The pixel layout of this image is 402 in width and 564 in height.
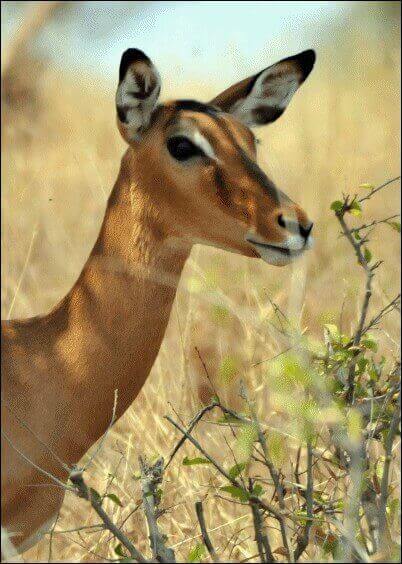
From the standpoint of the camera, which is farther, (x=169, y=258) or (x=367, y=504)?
(x=169, y=258)

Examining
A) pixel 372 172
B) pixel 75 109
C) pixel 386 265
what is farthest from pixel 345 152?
pixel 75 109

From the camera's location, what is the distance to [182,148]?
2857 millimetres

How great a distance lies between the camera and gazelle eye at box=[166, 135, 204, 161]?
2844mm

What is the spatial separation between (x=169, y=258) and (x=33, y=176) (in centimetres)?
667

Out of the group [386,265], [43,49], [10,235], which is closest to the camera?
[386,265]

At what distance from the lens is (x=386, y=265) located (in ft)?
21.6

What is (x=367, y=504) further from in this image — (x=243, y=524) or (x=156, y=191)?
(x=243, y=524)

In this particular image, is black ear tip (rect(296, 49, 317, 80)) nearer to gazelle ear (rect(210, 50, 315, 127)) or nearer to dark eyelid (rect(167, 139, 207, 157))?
gazelle ear (rect(210, 50, 315, 127))

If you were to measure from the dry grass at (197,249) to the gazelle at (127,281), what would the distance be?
18 centimetres

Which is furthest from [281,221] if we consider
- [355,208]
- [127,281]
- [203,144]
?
[127,281]

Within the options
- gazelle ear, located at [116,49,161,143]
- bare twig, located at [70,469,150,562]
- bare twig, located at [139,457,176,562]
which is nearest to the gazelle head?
gazelle ear, located at [116,49,161,143]

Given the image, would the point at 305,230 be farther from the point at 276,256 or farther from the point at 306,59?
the point at 306,59

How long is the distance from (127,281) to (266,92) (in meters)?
0.80

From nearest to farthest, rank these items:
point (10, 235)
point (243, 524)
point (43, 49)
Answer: point (243, 524) → point (10, 235) → point (43, 49)
